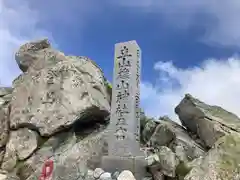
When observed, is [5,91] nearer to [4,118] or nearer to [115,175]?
[4,118]

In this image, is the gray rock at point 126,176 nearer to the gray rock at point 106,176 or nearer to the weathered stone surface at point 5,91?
the gray rock at point 106,176

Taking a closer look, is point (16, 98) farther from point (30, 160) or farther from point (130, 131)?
point (130, 131)

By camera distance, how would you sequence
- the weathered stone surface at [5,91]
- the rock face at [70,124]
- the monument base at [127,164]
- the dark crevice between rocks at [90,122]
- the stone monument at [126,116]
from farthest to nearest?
the weathered stone surface at [5,91], the dark crevice between rocks at [90,122], the rock face at [70,124], the stone monument at [126,116], the monument base at [127,164]

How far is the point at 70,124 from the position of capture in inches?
500

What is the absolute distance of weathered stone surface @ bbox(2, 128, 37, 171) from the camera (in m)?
12.5

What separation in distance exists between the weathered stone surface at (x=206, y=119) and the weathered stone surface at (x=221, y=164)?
4.37 metres

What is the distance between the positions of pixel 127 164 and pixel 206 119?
182 inches

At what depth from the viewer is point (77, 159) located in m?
10.9

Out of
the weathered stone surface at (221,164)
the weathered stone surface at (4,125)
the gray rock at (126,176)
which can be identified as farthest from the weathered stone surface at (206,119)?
the weathered stone surface at (4,125)

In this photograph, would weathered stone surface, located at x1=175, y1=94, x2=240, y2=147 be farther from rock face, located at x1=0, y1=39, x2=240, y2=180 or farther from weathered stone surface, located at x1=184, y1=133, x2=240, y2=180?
weathered stone surface, located at x1=184, y1=133, x2=240, y2=180

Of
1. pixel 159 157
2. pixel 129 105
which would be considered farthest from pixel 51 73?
pixel 159 157

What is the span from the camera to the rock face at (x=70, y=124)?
11.6 metres

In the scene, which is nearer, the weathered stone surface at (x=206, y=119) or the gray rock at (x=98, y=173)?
the gray rock at (x=98, y=173)

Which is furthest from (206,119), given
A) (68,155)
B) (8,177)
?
(8,177)
